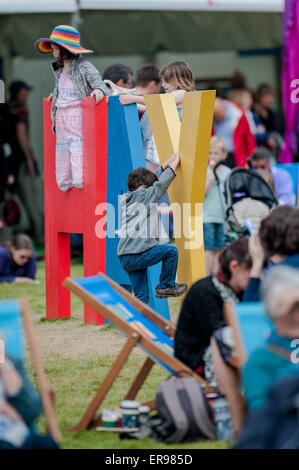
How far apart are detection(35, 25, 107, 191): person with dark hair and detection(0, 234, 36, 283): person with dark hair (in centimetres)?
302

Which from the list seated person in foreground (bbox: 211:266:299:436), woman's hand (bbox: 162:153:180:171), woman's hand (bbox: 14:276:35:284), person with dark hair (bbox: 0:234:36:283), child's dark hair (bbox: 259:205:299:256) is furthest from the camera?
woman's hand (bbox: 14:276:35:284)

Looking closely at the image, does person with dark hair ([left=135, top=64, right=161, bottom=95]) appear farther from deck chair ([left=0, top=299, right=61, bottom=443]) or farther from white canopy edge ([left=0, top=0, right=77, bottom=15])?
deck chair ([left=0, top=299, right=61, bottom=443])

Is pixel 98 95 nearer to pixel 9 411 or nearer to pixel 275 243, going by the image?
pixel 275 243

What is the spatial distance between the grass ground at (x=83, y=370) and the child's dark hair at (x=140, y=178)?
1.20 metres

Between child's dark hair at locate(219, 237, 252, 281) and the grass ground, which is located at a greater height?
child's dark hair at locate(219, 237, 252, 281)

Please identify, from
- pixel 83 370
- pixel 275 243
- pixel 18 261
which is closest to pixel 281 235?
pixel 275 243

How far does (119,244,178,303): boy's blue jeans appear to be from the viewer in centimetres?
660

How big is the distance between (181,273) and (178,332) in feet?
7.98

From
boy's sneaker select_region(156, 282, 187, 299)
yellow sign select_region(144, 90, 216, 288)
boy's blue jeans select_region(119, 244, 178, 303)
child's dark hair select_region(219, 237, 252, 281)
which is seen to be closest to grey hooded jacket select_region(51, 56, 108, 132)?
yellow sign select_region(144, 90, 216, 288)

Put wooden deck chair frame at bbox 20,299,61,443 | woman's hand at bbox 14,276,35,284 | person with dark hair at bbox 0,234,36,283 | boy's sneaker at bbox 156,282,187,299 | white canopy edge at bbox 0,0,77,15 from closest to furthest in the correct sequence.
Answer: wooden deck chair frame at bbox 20,299,61,443
boy's sneaker at bbox 156,282,187,299
person with dark hair at bbox 0,234,36,283
woman's hand at bbox 14,276,35,284
white canopy edge at bbox 0,0,77,15

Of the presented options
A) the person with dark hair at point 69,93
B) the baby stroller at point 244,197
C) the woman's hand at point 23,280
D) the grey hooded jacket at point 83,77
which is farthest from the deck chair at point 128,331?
the woman's hand at point 23,280

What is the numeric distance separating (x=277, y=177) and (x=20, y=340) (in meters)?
6.48

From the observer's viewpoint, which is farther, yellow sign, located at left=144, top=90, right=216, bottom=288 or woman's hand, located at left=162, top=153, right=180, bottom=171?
woman's hand, located at left=162, top=153, right=180, bottom=171

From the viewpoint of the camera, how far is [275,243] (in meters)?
4.07
